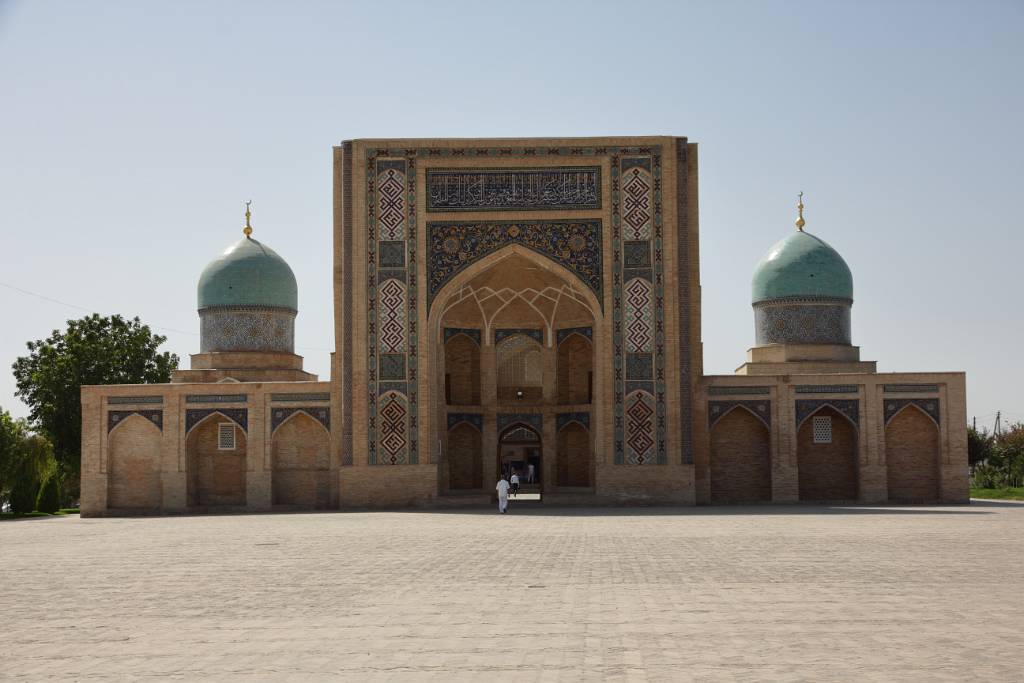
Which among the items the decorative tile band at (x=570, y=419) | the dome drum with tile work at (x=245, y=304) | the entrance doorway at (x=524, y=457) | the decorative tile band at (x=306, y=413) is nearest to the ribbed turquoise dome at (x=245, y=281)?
the dome drum with tile work at (x=245, y=304)

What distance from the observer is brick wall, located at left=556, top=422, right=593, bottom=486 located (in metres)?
23.4

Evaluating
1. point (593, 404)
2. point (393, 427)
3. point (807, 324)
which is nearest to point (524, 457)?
point (593, 404)

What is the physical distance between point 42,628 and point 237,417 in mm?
15320

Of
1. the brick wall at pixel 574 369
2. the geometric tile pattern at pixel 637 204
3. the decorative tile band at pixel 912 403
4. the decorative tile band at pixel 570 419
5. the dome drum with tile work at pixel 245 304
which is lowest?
the decorative tile band at pixel 570 419

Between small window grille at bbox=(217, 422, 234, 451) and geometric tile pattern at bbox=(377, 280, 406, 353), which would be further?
small window grille at bbox=(217, 422, 234, 451)

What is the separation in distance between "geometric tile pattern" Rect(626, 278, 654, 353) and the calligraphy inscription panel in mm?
1719

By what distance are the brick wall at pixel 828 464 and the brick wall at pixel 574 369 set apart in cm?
439

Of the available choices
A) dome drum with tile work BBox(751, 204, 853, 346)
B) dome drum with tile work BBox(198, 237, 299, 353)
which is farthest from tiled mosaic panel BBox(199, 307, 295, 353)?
dome drum with tile work BBox(751, 204, 853, 346)

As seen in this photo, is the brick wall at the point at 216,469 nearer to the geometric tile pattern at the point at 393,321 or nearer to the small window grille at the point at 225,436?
the small window grille at the point at 225,436

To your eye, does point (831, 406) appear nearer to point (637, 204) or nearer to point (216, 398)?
point (637, 204)

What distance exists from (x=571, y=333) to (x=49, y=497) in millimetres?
12380

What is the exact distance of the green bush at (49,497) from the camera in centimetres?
2580

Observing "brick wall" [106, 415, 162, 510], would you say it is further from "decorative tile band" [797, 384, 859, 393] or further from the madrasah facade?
"decorative tile band" [797, 384, 859, 393]

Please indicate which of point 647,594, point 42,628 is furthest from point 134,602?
point 647,594
